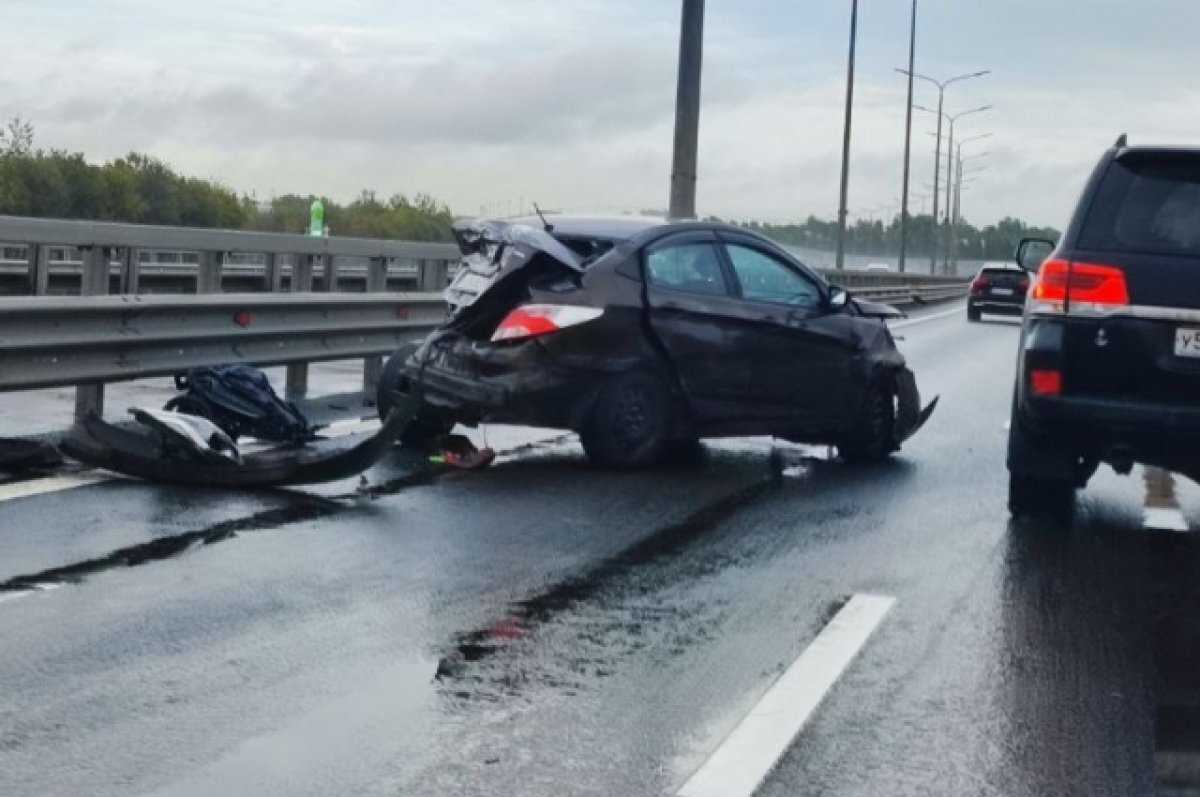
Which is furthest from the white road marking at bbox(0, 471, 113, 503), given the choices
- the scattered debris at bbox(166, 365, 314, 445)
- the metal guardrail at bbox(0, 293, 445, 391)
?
the scattered debris at bbox(166, 365, 314, 445)

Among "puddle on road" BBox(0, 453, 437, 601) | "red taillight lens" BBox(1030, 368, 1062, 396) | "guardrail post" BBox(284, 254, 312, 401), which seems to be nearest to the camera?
"puddle on road" BBox(0, 453, 437, 601)

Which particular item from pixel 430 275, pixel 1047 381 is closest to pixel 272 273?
pixel 430 275

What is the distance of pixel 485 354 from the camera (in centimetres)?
1230

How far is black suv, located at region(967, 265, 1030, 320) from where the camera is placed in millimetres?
47719

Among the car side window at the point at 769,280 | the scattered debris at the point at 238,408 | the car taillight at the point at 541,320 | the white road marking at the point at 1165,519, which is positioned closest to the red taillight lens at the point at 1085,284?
the white road marking at the point at 1165,519

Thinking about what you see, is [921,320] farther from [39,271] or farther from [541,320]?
[541,320]

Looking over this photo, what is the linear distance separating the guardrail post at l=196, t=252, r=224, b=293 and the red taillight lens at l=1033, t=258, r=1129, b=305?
752 centimetres

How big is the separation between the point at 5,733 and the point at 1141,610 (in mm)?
4615

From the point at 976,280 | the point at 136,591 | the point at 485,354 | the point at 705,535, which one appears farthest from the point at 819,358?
the point at 976,280

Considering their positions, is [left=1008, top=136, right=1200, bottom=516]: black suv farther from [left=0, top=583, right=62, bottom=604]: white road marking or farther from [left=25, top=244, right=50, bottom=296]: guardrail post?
[left=25, top=244, right=50, bottom=296]: guardrail post

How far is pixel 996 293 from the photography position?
4784 centimetres

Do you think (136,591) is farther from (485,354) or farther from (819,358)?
(819,358)

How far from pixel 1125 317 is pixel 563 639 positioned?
364 centimetres

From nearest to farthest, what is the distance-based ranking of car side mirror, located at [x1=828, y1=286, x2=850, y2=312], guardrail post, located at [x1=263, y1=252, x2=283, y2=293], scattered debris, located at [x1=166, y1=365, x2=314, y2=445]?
scattered debris, located at [x1=166, y1=365, x2=314, y2=445]
car side mirror, located at [x1=828, y1=286, x2=850, y2=312]
guardrail post, located at [x1=263, y1=252, x2=283, y2=293]
